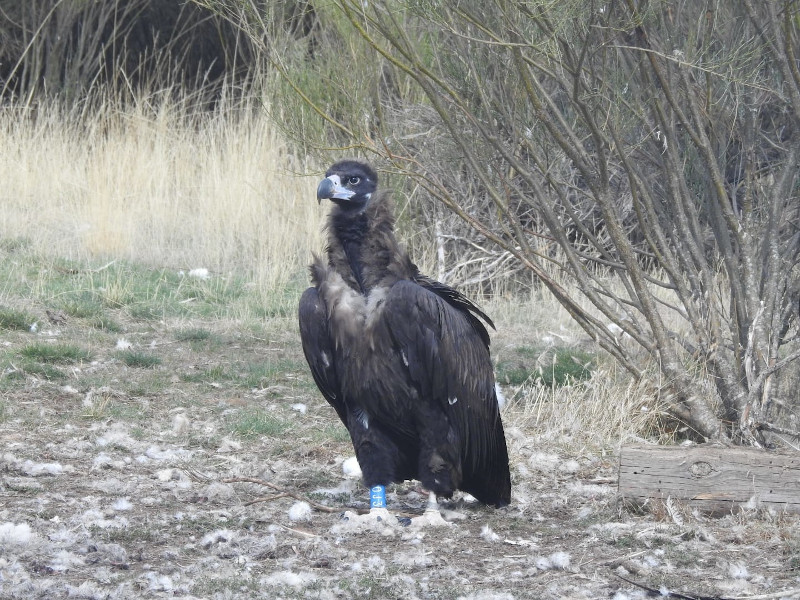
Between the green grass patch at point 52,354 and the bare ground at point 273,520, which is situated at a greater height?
→ the green grass patch at point 52,354

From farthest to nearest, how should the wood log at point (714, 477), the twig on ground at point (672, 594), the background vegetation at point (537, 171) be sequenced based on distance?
the background vegetation at point (537, 171) < the wood log at point (714, 477) < the twig on ground at point (672, 594)

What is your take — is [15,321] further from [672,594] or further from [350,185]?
[672,594]

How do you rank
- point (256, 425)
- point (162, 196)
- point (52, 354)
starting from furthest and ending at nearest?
point (162, 196)
point (52, 354)
point (256, 425)

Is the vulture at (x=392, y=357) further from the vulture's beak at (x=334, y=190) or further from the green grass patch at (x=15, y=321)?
the green grass patch at (x=15, y=321)

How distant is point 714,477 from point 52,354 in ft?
14.5

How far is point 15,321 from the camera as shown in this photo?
26.7 feet

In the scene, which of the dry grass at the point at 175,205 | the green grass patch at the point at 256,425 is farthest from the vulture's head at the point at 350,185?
the dry grass at the point at 175,205

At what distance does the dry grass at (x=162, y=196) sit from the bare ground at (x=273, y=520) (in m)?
3.49

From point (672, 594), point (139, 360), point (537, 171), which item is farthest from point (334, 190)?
point (537, 171)

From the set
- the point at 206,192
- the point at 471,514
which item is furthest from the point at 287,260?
the point at 471,514

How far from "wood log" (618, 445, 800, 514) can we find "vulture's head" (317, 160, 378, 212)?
62.1 inches

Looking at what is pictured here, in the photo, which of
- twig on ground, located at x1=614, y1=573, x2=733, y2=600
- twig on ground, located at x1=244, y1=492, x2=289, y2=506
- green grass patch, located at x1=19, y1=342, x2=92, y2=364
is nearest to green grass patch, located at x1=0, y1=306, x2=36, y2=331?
green grass patch, located at x1=19, y1=342, x2=92, y2=364

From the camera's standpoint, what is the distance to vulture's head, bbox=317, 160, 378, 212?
16.1 ft

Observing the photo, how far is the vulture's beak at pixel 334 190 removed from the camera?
4.87 metres
